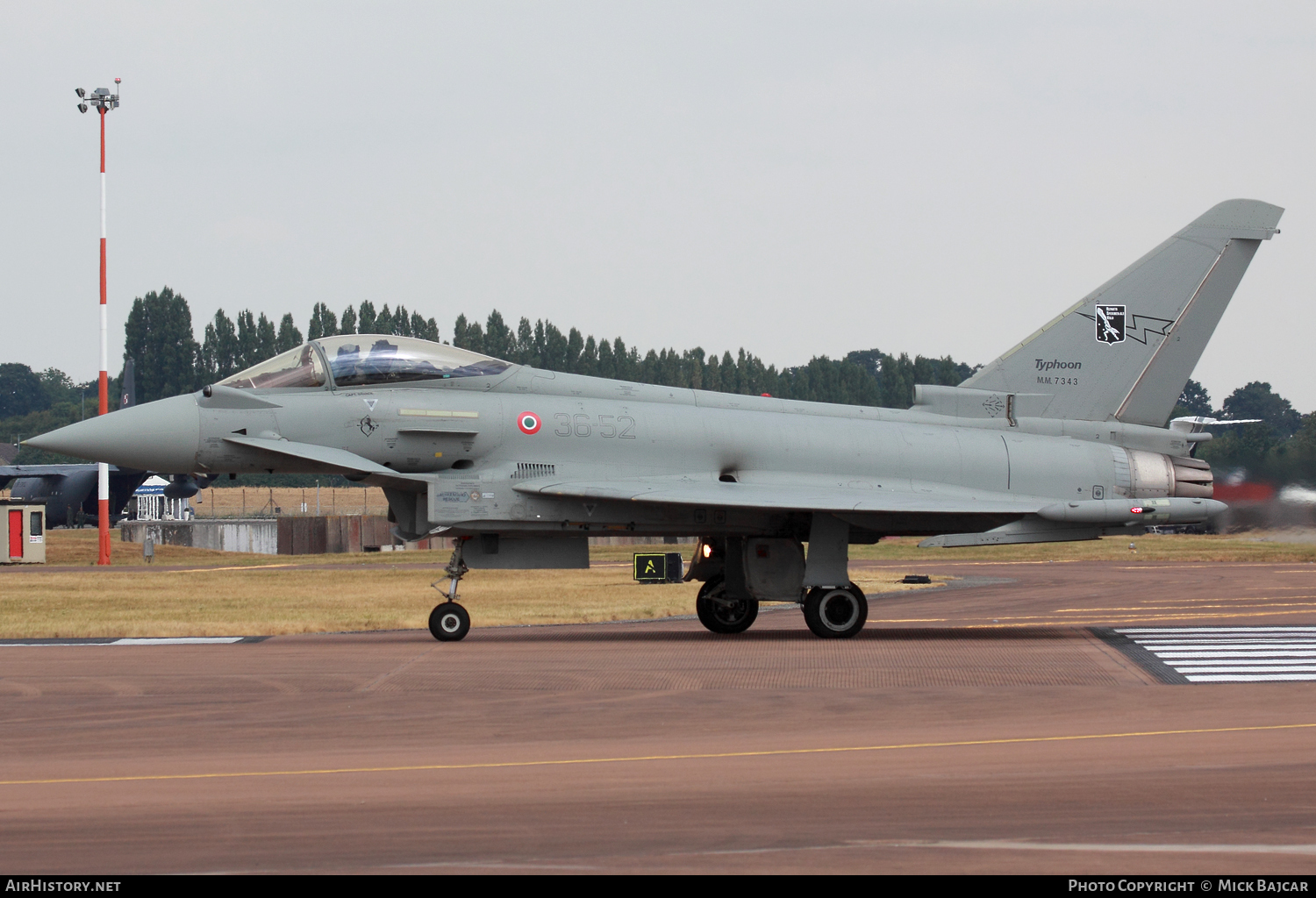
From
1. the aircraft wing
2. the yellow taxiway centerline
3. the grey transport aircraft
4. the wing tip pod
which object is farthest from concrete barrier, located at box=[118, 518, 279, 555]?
the yellow taxiway centerline

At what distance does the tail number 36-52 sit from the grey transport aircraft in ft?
0.09

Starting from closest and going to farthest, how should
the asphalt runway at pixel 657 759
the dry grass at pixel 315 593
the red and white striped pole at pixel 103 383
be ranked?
the asphalt runway at pixel 657 759 → the dry grass at pixel 315 593 → the red and white striped pole at pixel 103 383

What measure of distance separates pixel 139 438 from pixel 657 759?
29.1 feet

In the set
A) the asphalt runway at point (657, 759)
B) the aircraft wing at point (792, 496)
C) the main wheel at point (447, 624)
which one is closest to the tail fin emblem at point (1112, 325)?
the aircraft wing at point (792, 496)

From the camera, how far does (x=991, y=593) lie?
2423 cm

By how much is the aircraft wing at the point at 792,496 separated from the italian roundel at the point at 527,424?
0.65 meters

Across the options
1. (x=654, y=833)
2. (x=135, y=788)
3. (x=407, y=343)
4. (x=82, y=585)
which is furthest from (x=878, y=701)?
(x=82, y=585)

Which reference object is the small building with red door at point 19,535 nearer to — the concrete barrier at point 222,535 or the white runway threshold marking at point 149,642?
the concrete barrier at point 222,535

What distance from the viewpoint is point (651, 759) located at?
291 inches

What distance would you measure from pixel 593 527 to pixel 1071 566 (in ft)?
79.3

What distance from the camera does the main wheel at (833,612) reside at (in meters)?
14.7

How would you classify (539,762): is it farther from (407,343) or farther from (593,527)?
(407,343)

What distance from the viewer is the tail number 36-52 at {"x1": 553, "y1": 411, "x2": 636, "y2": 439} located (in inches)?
588

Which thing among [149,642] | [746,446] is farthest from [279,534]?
[746,446]
